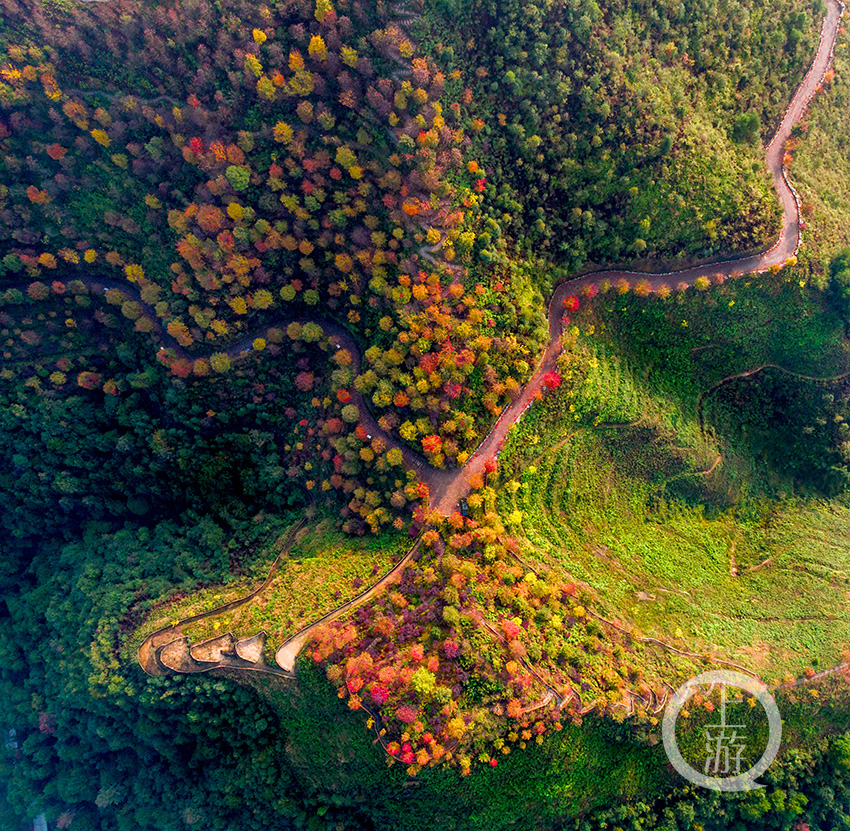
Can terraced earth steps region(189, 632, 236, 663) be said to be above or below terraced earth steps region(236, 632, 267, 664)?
below

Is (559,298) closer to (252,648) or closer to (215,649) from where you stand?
(252,648)

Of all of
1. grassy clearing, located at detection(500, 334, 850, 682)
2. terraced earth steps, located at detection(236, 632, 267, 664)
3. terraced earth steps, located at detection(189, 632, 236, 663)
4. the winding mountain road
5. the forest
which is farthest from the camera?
grassy clearing, located at detection(500, 334, 850, 682)

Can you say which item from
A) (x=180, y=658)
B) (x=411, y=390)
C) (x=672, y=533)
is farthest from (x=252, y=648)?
(x=672, y=533)

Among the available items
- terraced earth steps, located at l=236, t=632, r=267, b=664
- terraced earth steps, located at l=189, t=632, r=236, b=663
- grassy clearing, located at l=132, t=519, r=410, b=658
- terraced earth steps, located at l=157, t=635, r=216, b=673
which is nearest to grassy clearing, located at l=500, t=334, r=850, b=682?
grassy clearing, located at l=132, t=519, r=410, b=658

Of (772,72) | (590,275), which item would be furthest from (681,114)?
(590,275)

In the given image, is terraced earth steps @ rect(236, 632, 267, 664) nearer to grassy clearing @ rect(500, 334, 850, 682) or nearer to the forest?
the forest

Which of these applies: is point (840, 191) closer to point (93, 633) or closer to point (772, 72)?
point (772, 72)

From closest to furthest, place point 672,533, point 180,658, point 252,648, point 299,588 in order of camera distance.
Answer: point 252,648 → point 299,588 → point 180,658 → point 672,533
